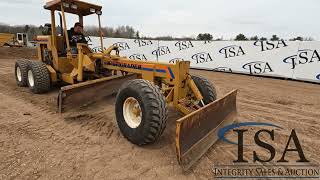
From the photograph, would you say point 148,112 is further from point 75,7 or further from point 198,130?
point 75,7

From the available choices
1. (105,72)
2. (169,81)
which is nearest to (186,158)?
(169,81)

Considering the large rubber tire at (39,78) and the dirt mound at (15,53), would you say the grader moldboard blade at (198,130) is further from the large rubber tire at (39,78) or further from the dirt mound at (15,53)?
the dirt mound at (15,53)

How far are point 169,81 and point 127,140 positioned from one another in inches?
51.3

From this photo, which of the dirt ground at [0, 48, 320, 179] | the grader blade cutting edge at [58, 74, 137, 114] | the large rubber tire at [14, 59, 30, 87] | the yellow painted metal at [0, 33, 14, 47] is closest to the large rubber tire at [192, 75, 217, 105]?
the dirt ground at [0, 48, 320, 179]

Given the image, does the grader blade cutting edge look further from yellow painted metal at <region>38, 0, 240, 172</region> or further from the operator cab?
the operator cab

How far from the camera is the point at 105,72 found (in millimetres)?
6801

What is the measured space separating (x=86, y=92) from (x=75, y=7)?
99.6 inches

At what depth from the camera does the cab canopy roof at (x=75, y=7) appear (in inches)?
257

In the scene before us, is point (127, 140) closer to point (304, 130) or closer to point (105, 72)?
point (105, 72)

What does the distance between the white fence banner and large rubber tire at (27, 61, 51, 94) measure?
942 centimetres

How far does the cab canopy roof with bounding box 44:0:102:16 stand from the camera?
21.4 feet

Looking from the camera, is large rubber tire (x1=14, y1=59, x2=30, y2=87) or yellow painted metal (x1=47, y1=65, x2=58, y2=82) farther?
large rubber tire (x1=14, y1=59, x2=30, y2=87)
